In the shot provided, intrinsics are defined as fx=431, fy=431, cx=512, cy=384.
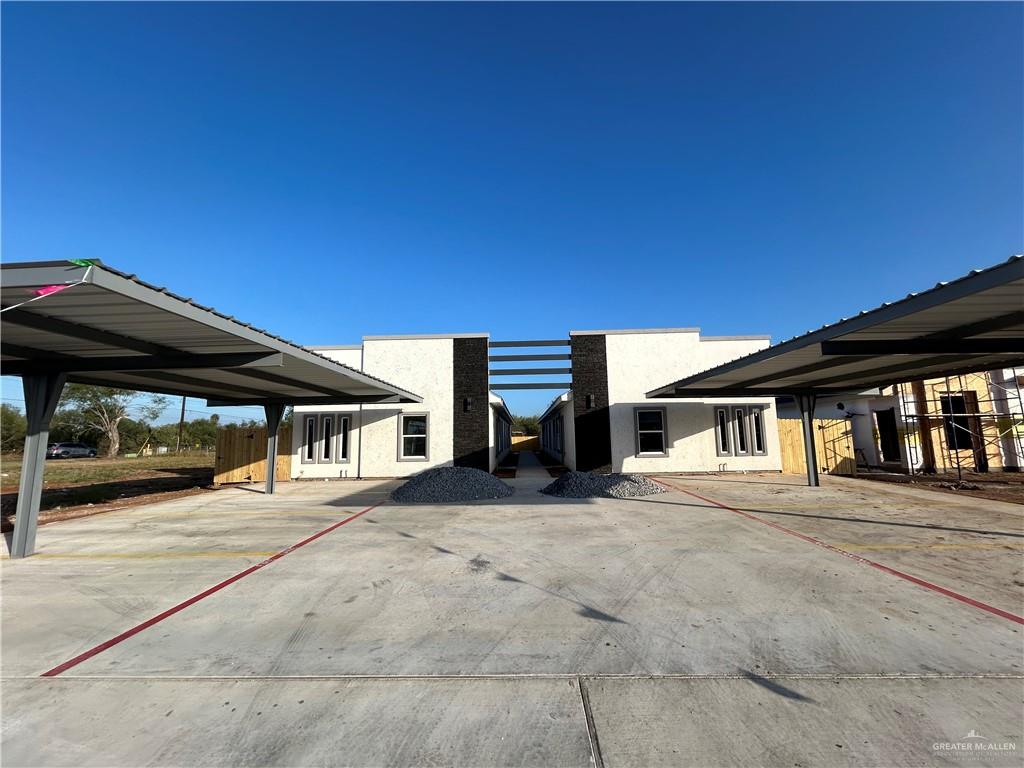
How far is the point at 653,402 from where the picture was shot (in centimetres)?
1645

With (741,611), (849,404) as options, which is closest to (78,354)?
(741,611)

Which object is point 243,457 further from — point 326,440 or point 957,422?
point 957,422

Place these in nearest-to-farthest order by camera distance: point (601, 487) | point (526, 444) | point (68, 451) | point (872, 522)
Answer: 1. point (872, 522)
2. point (601, 487)
3. point (68, 451)
4. point (526, 444)

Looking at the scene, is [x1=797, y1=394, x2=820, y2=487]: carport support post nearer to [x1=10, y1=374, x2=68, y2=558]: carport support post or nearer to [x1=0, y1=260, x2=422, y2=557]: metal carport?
[x1=0, y1=260, x2=422, y2=557]: metal carport

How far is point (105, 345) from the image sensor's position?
6.49m

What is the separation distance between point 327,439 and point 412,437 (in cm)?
340

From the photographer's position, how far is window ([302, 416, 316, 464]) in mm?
16822

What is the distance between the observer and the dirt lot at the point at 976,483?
36.2 ft

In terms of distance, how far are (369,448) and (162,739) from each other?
47.5 feet

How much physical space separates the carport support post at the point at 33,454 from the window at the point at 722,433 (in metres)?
18.0

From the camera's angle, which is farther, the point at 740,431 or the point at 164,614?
the point at 740,431

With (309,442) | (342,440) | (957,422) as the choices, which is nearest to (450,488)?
(342,440)

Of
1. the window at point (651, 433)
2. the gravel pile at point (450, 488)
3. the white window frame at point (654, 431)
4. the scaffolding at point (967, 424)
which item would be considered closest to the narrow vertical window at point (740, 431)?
the white window frame at point (654, 431)

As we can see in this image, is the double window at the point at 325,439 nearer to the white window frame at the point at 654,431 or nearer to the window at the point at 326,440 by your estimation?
the window at the point at 326,440
